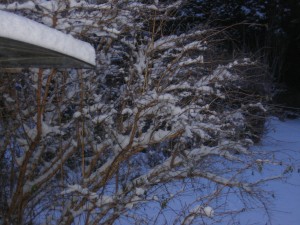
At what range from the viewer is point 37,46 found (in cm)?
217

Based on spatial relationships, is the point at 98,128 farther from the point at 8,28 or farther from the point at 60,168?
the point at 8,28

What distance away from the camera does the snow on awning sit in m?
2.00

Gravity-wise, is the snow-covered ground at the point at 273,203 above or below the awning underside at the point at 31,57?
below

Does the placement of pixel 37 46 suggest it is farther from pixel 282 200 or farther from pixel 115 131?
pixel 282 200

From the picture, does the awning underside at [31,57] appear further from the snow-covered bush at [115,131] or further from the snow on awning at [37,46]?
the snow-covered bush at [115,131]

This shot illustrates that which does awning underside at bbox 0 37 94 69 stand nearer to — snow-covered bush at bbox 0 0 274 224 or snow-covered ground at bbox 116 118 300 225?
snow-covered bush at bbox 0 0 274 224

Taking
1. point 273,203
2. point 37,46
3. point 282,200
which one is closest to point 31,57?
point 37,46

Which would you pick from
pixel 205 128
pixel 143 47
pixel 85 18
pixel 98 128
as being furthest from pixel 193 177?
pixel 85 18

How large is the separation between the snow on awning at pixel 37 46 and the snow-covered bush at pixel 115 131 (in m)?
1.89

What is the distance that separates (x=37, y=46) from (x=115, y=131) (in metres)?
2.88

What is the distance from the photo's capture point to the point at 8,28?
6.40 feet

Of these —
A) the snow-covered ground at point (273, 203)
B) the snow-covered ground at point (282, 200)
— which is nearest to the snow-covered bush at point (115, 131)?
the snow-covered ground at point (273, 203)

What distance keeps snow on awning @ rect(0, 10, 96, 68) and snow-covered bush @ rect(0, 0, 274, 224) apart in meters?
1.89

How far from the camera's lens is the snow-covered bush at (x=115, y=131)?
189 inches
